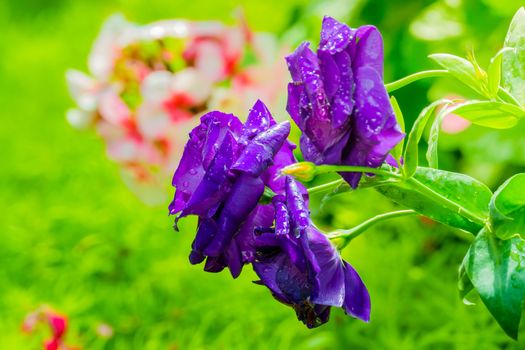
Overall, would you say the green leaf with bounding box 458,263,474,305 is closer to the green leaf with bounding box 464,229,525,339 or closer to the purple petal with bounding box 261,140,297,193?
the green leaf with bounding box 464,229,525,339

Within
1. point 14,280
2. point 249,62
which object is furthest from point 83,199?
point 249,62

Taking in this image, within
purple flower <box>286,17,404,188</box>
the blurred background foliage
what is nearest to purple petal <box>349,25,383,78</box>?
purple flower <box>286,17,404,188</box>

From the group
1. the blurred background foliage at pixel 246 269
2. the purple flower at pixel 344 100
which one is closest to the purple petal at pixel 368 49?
the purple flower at pixel 344 100

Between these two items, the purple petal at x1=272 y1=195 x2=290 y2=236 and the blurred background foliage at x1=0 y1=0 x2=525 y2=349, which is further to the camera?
the blurred background foliage at x1=0 y1=0 x2=525 y2=349

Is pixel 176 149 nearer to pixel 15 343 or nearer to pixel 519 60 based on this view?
pixel 15 343

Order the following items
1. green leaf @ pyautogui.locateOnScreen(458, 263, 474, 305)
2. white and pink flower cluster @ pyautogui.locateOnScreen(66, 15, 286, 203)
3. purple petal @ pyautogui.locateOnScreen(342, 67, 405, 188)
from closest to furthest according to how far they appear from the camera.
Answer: purple petal @ pyautogui.locateOnScreen(342, 67, 405, 188) → green leaf @ pyautogui.locateOnScreen(458, 263, 474, 305) → white and pink flower cluster @ pyautogui.locateOnScreen(66, 15, 286, 203)

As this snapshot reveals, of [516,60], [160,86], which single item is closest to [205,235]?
[516,60]

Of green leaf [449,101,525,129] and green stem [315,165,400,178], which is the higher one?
green stem [315,165,400,178]
